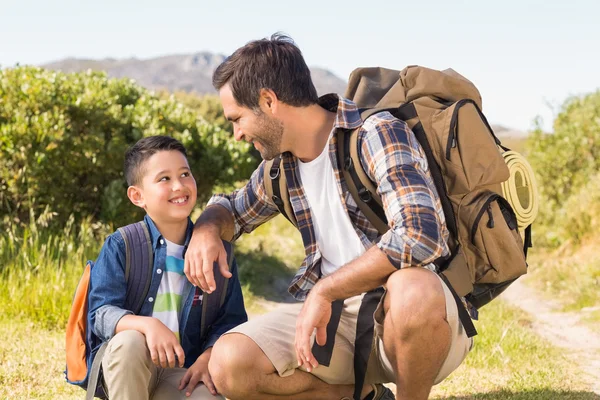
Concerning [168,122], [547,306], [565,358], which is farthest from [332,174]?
[547,306]

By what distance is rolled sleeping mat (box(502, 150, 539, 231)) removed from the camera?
3.23 m

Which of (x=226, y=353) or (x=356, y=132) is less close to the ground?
(x=356, y=132)

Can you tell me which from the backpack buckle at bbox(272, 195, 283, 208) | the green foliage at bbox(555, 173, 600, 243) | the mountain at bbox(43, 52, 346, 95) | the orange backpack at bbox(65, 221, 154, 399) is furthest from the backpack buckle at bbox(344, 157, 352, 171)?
the mountain at bbox(43, 52, 346, 95)

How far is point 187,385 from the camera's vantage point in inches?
118

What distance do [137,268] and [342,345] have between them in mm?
929

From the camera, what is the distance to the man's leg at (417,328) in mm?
2760

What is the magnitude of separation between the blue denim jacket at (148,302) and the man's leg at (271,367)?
178 mm

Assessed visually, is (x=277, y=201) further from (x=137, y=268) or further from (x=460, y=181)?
(x=460, y=181)

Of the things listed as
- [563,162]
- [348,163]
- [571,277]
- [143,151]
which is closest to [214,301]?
[143,151]

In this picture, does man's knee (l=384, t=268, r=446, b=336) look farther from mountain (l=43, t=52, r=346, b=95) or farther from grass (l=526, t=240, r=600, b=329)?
mountain (l=43, t=52, r=346, b=95)

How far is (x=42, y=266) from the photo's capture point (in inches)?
215

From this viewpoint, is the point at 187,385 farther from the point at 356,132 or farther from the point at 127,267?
the point at 356,132

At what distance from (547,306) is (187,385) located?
16.2ft

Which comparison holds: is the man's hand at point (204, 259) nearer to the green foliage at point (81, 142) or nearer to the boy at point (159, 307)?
the boy at point (159, 307)
